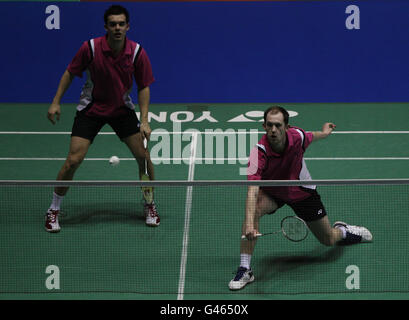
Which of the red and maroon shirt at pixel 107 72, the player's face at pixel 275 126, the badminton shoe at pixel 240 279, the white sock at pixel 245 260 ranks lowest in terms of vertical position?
the badminton shoe at pixel 240 279

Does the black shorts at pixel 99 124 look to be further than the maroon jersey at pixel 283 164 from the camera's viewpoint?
Yes

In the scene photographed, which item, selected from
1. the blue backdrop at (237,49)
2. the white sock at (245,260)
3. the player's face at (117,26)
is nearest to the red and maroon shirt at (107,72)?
the player's face at (117,26)

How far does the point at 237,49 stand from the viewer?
1127 centimetres

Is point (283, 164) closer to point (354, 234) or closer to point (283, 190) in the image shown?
point (283, 190)

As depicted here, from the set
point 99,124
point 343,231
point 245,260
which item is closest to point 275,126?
point 245,260

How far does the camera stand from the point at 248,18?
36.6ft

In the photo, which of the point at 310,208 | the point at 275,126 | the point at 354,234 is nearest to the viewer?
the point at 275,126

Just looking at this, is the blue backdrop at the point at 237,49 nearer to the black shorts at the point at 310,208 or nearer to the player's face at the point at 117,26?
the player's face at the point at 117,26

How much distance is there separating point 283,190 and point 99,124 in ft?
6.97

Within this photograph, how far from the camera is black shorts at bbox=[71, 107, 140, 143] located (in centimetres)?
729

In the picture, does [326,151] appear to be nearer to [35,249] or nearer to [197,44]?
[197,44]

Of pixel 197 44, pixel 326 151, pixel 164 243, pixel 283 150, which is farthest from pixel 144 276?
pixel 197 44

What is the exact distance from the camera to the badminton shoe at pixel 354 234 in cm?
650

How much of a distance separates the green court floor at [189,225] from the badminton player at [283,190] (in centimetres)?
12
